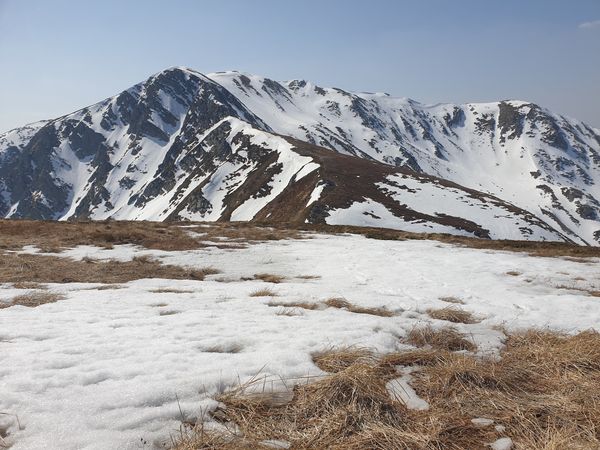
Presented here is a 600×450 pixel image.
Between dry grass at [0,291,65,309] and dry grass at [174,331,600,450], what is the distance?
7.28 meters

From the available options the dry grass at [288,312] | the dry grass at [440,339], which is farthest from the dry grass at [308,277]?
the dry grass at [440,339]

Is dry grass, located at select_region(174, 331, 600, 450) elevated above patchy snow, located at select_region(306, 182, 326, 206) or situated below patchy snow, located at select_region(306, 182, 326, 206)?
below

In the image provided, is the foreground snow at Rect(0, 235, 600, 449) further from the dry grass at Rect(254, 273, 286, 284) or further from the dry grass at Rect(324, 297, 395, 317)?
the dry grass at Rect(254, 273, 286, 284)

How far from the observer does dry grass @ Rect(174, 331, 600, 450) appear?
13.0 ft

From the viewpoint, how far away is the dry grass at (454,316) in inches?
351

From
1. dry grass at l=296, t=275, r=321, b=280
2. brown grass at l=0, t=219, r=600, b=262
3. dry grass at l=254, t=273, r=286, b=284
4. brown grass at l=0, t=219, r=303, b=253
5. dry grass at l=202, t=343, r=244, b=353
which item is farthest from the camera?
brown grass at l=0, t=219, r=600, b=262

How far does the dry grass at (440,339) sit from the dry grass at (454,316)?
56.5 inches

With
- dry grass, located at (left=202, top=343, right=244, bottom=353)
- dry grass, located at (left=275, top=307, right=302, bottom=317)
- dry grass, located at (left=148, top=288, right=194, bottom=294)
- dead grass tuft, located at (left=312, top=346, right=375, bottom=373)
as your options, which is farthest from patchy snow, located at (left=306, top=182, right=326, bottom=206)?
dead grass tuft, located at (left=312, top=346, right=375, bottom=373)

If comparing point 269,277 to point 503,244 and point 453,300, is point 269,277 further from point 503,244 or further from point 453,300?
point 503,244

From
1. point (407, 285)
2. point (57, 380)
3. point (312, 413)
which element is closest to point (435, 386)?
point (312, 413)

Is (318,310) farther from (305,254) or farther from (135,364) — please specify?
(305,254)

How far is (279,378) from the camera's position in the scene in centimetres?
523

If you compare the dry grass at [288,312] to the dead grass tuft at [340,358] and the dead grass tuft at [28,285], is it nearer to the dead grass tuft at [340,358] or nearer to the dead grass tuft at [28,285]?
the dead grass tuft at [340,358]

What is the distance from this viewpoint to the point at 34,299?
9.79 m
